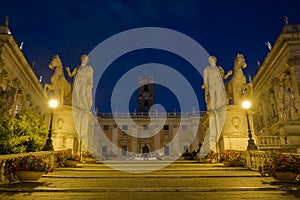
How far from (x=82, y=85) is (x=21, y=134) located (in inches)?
225

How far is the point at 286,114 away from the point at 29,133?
23027 mm

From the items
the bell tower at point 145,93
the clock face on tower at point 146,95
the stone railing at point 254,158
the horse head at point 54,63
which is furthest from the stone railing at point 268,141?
the clock face on tower at point 146,95

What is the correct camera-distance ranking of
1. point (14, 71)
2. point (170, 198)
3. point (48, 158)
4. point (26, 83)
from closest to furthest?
point (170, 198) < point (48, 158) < point (14, 71) < point (26, 83)

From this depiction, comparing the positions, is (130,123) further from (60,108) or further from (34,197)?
(34,197)

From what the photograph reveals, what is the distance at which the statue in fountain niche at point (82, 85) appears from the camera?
49.7 feet

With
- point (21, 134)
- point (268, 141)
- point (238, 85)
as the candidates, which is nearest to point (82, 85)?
point (21, 134)

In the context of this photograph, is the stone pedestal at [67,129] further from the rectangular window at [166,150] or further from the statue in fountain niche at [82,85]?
the rectangular window at [166,150]

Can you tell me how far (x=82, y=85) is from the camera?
15625 mm

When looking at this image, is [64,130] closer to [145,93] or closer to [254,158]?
[254,158]

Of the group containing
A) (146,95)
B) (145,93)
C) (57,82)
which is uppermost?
(145,93)

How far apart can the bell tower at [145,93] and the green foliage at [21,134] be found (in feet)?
195

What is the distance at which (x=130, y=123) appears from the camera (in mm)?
56594

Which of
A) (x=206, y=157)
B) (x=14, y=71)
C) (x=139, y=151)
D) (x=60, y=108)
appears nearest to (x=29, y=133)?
(x=60, y=108)

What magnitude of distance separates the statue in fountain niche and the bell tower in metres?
54.8
